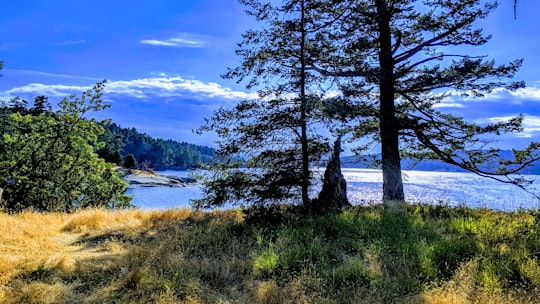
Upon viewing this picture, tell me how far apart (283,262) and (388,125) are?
7111 millimetres

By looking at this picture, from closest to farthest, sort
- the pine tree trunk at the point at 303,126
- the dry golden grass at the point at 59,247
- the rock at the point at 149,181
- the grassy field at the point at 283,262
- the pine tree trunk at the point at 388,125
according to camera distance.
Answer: the grassy field at the point at 283,262 < the dry golden grass at the point at 59,247 < the pine tree trunk at the point at 303,126 < the pine tree trunk at the point at 388,125 < the rock at the point at 149,181

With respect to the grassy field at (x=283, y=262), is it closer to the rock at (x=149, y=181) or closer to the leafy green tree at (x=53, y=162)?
the leafy green tree at (x=53, y=162)

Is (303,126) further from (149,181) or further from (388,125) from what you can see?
(149,181)

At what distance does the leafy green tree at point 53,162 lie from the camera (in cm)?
1263

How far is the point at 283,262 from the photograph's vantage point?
Result: 5320 millimetres

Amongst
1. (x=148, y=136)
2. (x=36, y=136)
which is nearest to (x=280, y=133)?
(x=36, y=136)

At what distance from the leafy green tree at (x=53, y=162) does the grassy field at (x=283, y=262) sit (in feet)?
18.2

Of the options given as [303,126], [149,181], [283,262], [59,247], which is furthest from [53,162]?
[149,181]

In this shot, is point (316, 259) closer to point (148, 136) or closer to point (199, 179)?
point (199, 179)

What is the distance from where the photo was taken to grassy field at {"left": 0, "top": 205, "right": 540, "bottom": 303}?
174 inches

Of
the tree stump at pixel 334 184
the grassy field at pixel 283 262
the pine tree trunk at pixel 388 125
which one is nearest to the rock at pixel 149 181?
the pine tree trunk at pixel 388 125

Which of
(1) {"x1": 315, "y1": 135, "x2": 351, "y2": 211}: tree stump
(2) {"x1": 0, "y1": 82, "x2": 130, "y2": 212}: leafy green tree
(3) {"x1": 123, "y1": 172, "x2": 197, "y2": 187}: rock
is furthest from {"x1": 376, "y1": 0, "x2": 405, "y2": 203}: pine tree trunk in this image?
(3) {"x1": 123, "y1": 172, "x2": 197, "y2": 187}: rock

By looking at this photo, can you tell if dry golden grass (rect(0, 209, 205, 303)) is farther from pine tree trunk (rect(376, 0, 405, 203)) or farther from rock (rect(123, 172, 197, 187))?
rock (rect(123, 172, 197, 187))

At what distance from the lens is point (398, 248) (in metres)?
5.79
